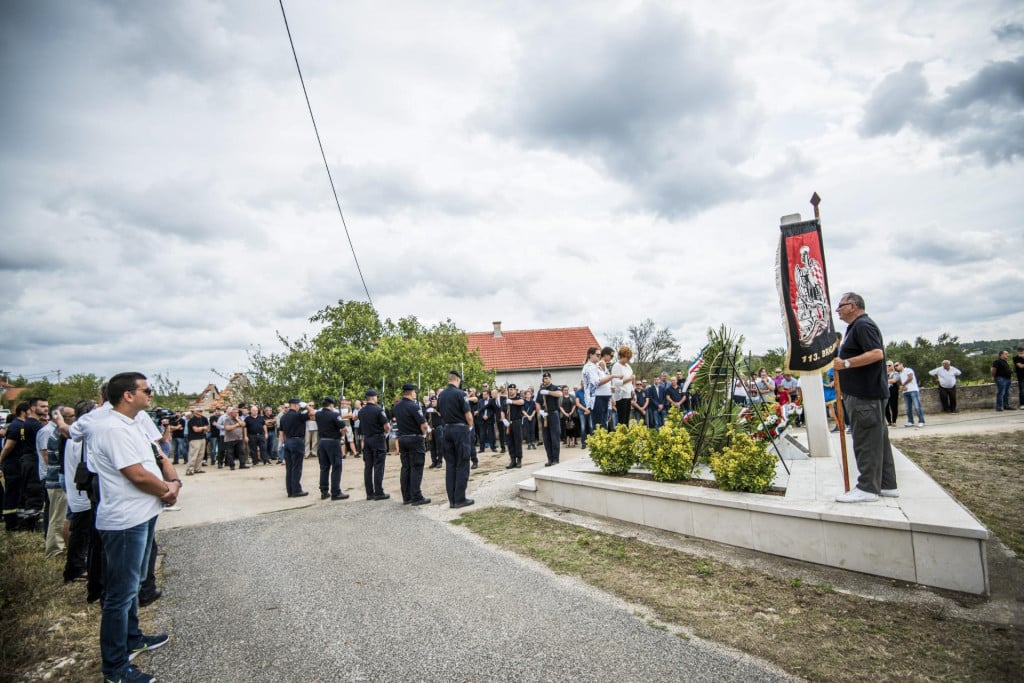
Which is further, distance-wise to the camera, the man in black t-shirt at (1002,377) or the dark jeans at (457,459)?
the man in black t-shirt at (1002,377)

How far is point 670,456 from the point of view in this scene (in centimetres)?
634

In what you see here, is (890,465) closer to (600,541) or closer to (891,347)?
(600,541)

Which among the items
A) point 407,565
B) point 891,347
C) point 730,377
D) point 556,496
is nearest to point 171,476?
point 407,565

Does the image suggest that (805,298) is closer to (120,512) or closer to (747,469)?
(747,469)

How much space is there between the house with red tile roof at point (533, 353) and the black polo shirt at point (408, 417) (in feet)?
113

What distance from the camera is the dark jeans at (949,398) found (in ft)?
53.9

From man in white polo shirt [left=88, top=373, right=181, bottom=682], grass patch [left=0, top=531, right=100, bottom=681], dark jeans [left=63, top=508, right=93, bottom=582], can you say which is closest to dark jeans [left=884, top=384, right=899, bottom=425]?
man in white polo shirt [left=88, top=373, right=181, bottom=682]

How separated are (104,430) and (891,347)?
118 feet

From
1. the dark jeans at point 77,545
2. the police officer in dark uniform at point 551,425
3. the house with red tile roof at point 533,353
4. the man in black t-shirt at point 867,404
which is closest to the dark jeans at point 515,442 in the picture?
the police officer in dark uniform at point 551,425

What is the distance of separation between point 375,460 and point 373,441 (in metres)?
0.37

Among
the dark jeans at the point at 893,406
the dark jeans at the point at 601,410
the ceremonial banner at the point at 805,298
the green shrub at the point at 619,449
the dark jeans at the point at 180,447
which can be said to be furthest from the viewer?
the dark jeans at the point at 180,447

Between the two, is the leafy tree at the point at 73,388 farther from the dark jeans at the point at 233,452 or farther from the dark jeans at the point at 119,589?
the dark jeans at the point at 119,589

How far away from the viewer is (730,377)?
6.79 meters

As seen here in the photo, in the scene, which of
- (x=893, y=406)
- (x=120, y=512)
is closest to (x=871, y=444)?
(x=120, y=512)
